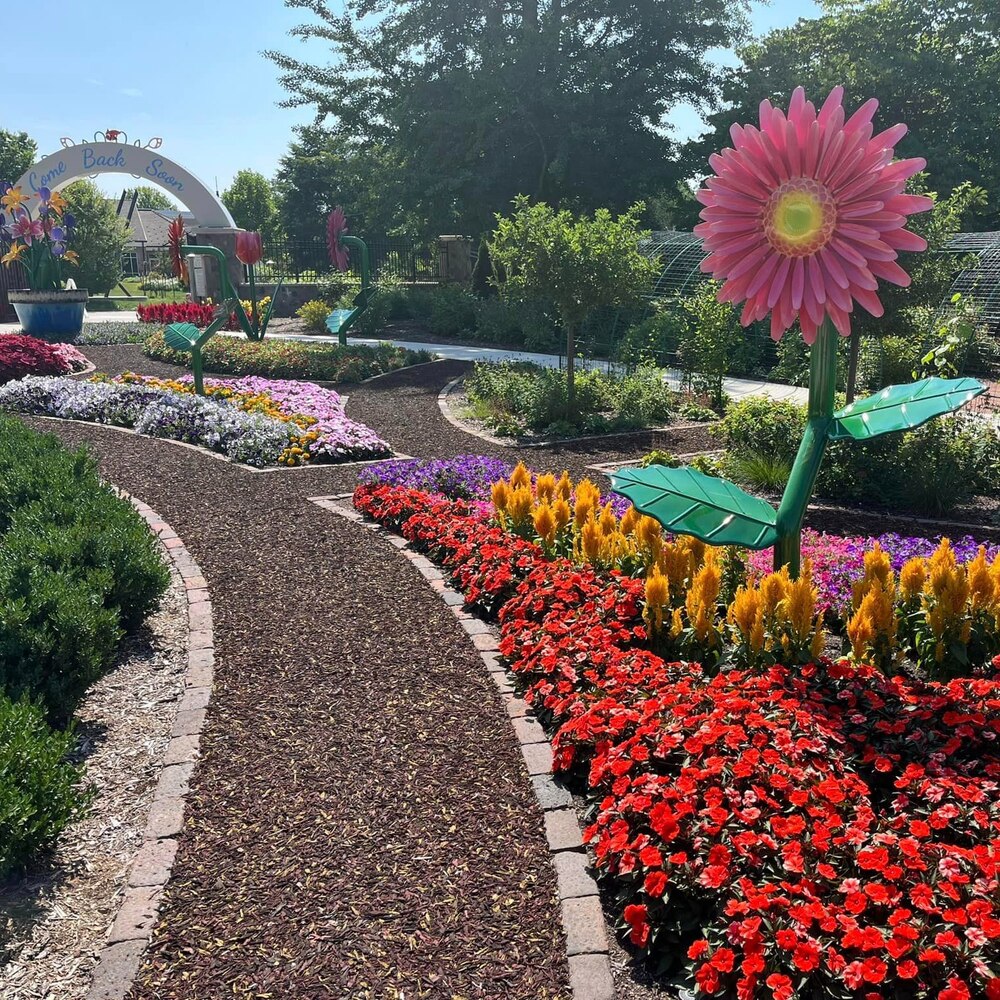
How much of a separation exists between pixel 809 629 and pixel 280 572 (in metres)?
3.28

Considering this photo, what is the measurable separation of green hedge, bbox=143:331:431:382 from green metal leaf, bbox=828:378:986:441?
11.0 m

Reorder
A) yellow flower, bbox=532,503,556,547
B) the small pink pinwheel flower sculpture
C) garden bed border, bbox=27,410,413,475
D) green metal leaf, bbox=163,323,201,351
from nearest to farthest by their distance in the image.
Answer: yellow flower, bbox=532,503,556,547 < garden bed border, bbox=27,410,413,475 < green metal leaf, bbox=163,323,201,351 < the small pink pinwheel flower sculpture

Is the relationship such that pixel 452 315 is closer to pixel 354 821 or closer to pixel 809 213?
pixel 809 213

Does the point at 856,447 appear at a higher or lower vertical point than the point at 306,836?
higher

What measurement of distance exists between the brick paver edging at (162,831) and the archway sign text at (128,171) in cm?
2078

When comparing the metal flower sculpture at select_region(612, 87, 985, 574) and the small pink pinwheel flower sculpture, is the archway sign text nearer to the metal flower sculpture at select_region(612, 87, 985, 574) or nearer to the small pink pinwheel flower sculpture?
the small pink pinwheel flower sculpture

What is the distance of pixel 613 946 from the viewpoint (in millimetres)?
2473

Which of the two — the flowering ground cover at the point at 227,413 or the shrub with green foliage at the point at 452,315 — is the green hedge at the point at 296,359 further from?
the shrub with green foliage at the point at 452,315

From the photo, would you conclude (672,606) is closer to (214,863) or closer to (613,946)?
(613,946)

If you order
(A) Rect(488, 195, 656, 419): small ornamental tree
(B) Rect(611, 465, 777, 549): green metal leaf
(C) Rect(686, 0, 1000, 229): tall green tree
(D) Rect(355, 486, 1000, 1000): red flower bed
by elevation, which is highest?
(C) Rect(686, 0, 1000, 229): tall green tree

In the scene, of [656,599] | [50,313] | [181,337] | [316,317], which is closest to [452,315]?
[316,317]

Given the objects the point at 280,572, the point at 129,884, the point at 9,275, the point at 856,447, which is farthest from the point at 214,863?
the point at 9,275

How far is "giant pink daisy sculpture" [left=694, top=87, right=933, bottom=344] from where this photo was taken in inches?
113

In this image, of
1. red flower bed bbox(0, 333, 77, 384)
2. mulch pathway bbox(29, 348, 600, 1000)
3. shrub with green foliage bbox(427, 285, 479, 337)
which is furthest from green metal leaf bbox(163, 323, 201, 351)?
shrub with green foliage bbox(427, 285, 479, 337)
